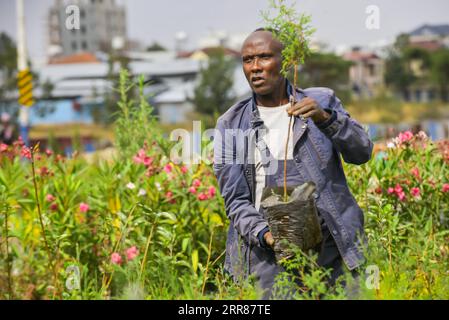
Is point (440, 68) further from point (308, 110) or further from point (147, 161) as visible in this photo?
point (308, 110)

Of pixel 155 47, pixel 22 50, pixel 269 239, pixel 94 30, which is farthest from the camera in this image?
pixel 94 30

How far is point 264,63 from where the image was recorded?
3605 millimetres

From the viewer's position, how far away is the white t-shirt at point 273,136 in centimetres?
362

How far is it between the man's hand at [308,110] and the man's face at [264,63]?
246 mm

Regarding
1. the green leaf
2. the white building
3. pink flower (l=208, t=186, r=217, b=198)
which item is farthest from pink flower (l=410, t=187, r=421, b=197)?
the white building

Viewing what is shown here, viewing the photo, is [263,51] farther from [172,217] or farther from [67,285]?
[67,285]

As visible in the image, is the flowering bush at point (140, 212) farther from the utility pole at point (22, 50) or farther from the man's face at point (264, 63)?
the utility pole at point (22, 50)

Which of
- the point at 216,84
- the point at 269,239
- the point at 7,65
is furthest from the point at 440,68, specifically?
the point at 269,239

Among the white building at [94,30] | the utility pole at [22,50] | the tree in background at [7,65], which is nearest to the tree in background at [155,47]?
the white building at [94,30]

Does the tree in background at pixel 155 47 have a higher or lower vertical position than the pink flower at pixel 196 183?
higher

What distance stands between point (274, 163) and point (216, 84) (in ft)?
164

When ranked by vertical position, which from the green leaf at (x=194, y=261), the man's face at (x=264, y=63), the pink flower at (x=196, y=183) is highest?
the man's face at (x=264, y=63)

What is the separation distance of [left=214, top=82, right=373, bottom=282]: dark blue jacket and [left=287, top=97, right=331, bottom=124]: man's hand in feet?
0.30

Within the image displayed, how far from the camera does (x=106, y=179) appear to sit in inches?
227
